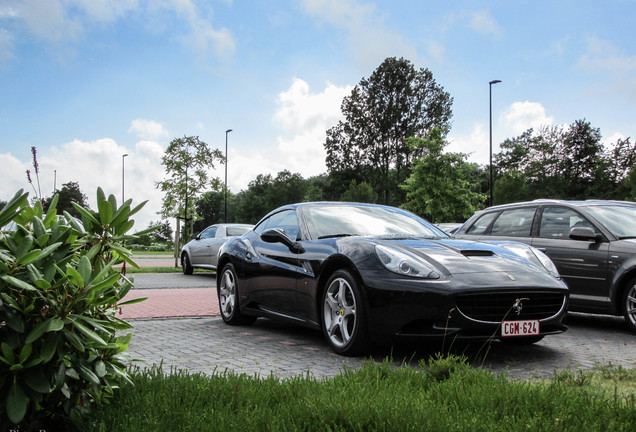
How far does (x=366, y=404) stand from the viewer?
2.92m

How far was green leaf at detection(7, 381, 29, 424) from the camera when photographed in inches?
94.1

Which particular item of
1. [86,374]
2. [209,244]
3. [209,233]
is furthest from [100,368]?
[209,233]

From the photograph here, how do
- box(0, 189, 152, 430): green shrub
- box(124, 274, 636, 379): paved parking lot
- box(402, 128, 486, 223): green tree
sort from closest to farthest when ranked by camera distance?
box(0, 189, 152, 430): green shrub → box(124, 274, 636, 379): paved parking lot → box(402, 128, 486, 223): green tree

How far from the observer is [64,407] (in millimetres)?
2689

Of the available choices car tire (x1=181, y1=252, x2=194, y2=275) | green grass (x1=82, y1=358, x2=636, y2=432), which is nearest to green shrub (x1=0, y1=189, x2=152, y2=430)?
green grass (x1=82, y1=358, x2=636, y2=432)

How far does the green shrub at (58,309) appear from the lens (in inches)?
96.4

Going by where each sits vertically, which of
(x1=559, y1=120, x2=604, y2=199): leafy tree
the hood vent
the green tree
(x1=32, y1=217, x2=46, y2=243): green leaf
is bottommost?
the hood vent

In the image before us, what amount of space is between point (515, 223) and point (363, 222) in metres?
3.04

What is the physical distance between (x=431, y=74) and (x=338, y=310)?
177ft

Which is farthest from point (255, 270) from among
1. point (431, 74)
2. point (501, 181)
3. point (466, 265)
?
point (431, 74)

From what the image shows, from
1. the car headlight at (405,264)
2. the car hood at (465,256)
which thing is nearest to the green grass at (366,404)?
the car headlight at (405,264)

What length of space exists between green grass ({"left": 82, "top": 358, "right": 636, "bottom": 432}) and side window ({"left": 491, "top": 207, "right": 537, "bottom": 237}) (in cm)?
439

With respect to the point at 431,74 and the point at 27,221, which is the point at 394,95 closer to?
the point at 431,74

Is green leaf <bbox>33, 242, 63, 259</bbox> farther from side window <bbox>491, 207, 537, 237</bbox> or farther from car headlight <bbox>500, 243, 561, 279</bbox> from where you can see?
side window <bbox>491, 207, 537, 237</bbox>
